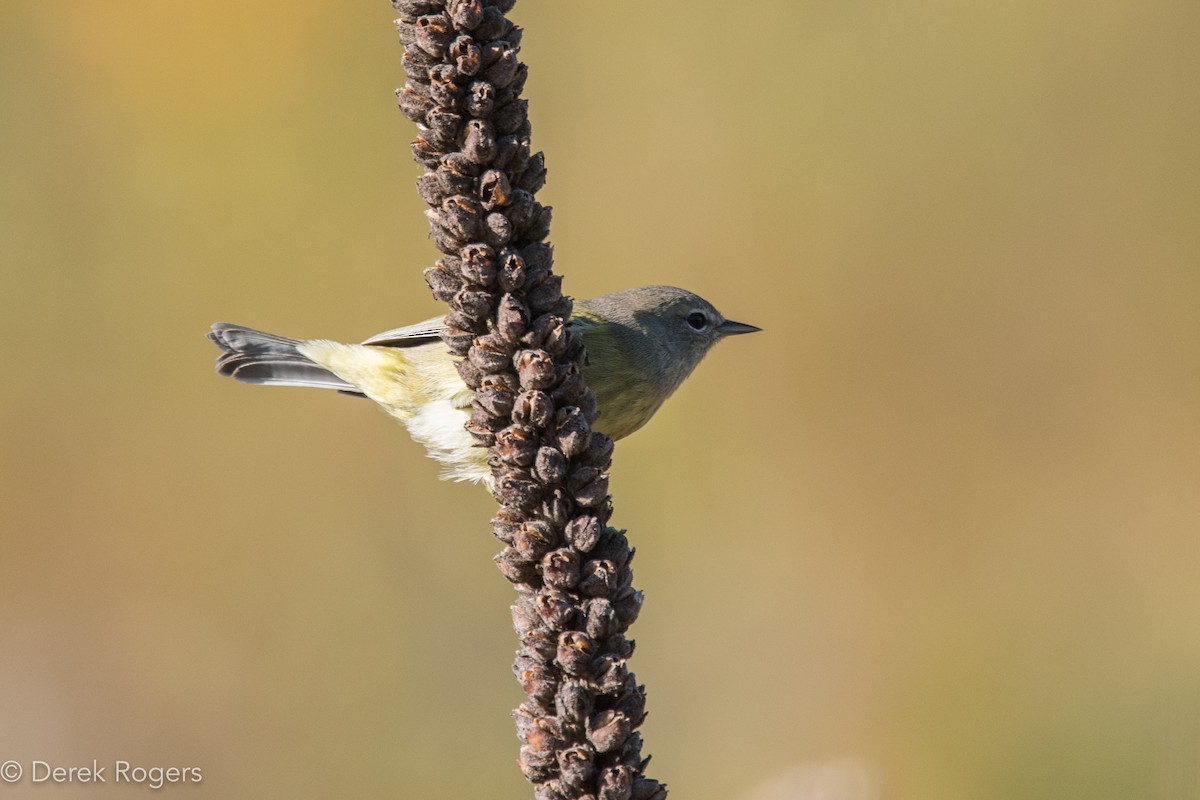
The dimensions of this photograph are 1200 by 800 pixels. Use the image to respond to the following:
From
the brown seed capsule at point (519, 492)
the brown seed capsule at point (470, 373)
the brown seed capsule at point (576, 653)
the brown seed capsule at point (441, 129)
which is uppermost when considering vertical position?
the brown seed capsule at point (441, 129)

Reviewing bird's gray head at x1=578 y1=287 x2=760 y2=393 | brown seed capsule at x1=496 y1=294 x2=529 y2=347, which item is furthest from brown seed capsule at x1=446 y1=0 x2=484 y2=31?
bird's gray head at x1=578 y1=287 x2=760 y2=393

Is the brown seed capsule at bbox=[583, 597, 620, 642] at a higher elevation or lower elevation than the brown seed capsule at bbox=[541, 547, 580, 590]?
lower

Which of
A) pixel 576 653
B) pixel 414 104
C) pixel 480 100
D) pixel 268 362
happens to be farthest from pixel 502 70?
pixel 268 362

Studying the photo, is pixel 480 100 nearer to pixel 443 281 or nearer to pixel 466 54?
pixel 466 54

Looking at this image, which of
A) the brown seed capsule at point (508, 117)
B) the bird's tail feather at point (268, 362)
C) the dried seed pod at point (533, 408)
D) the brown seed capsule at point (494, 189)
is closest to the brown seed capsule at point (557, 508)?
the dried seed pod at point (533, 408)

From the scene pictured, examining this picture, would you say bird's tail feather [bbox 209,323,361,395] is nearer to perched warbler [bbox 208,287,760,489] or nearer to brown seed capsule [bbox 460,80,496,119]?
perched warbler [bbox 208,287,760,489]

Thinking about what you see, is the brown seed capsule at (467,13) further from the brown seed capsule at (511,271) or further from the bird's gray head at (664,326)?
the bird's gray head at (664,326)

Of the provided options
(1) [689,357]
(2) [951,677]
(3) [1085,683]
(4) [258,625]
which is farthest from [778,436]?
(4) [258,625]
